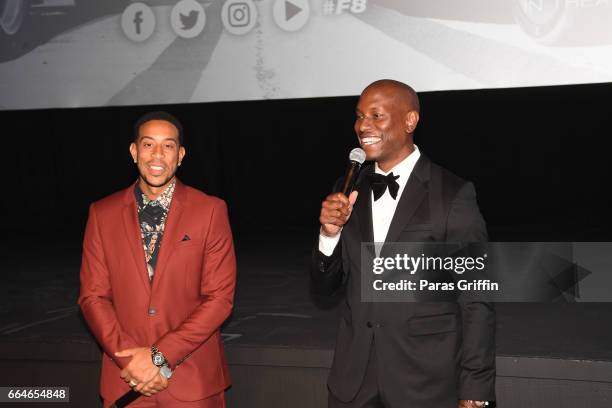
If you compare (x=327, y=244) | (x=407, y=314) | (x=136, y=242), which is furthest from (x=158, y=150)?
(x=407, y=314)

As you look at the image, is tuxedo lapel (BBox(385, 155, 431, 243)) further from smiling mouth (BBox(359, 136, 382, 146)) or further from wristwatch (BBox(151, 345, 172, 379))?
wristwatch (BBox(151, 345, 172, 379))

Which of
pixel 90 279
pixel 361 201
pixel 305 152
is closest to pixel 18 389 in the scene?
pixel 90 279

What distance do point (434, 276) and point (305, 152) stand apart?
5.18 meters

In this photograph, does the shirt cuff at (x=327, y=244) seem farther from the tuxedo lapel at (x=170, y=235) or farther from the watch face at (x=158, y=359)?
the watch face at (x=158, y=359)

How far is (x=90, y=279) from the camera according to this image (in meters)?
1.89

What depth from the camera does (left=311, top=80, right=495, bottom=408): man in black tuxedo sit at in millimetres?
1663

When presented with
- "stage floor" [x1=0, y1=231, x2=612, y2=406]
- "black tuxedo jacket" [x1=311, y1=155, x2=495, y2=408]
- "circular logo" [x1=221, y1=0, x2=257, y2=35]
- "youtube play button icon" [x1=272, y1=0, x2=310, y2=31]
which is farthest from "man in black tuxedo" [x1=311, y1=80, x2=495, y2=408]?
"circular logo" [x1=221, y1=0, x2=257, y2=35]

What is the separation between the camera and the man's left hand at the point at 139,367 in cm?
179

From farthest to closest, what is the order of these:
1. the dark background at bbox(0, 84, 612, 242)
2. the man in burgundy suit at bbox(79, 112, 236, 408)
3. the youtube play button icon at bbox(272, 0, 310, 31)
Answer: the dark background at bbox(0, 84, 612, 242)
the youtube play button icon at bbox(272, 0, 310, 31)
the man in burgundy suit at bbox(79, 112, 236, 408)

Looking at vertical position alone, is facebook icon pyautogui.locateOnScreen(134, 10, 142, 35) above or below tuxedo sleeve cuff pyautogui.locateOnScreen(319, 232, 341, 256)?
above

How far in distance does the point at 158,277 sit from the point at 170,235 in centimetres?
12

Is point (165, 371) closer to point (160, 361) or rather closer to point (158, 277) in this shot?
point (160, 361)

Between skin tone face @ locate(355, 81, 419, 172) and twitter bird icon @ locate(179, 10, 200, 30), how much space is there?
2.71 meters

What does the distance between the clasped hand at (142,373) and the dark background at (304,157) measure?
14.6 ft
